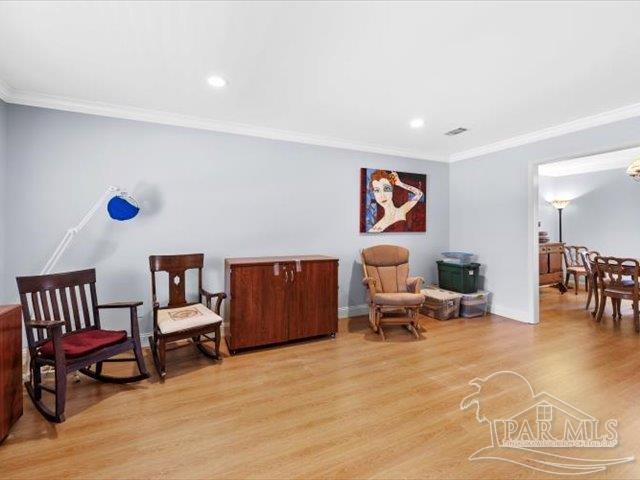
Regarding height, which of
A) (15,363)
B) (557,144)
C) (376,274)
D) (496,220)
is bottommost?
(15,363)

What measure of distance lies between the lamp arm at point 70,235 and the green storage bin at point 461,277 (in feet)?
14.0

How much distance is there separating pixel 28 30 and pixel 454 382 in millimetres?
3826

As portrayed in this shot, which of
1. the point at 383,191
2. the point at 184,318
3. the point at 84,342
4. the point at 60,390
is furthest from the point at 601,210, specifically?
the point at 60,390

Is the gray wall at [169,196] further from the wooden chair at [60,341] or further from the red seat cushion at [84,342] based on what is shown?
the red seat cushion at [84,342]

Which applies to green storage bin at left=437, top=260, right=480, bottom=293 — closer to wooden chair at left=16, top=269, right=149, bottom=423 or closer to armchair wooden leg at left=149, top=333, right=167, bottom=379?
armchair wooden leg at left=149, top=333, right=167, bottom=379

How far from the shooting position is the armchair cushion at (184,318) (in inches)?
101

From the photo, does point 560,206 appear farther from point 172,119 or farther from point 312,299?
point 172,119

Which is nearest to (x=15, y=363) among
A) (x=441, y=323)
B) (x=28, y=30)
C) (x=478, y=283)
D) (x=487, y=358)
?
(x=28, y=30)

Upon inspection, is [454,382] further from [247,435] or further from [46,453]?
[46,453]

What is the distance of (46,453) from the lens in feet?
5.63

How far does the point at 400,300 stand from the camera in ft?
11.4

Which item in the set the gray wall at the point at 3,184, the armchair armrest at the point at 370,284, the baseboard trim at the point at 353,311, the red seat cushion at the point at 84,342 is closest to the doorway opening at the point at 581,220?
the baseboard trim at the point at 353,311

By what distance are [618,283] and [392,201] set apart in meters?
3.02

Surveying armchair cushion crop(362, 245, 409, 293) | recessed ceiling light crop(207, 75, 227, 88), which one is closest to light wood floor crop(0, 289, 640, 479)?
armchair cushion crop(362, 245, 409, 293)
